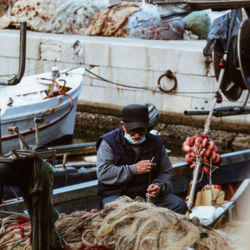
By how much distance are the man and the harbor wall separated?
357 inches

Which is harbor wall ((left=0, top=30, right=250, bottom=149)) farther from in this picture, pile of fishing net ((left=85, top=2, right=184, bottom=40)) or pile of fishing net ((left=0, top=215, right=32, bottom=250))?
pile of fishing net ((left=0, top=215, right=32, bottom=250))

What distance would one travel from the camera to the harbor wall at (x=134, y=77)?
14594 millimetres

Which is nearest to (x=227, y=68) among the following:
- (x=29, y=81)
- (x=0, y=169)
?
(x=29, y=81)

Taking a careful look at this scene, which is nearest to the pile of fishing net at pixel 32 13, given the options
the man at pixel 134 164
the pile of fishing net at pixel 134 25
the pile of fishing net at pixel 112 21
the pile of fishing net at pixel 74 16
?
the pile of fishing net at pixel 74 16

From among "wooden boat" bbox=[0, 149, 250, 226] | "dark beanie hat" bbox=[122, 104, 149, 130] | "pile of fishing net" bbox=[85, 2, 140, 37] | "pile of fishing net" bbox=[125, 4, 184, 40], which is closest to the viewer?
"dark beanie hat" bbox=[122, 104, 149, 130]

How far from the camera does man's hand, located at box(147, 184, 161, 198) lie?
198 inches

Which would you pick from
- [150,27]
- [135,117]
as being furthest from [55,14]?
[135,117]

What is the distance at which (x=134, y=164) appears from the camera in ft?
16.8

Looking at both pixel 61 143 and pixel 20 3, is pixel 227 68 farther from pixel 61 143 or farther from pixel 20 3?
pixel 20 3

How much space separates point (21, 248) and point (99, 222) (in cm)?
58

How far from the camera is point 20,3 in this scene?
69.3 feet

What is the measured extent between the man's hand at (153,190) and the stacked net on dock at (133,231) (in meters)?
0.66

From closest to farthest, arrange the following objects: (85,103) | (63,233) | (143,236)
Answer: (143,236) → (63,233) → (85,103)

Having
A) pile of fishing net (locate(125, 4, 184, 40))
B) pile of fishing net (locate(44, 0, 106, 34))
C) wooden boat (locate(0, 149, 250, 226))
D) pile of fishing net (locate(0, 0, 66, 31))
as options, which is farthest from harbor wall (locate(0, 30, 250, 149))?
wooden boat (locate(0, 149, 250, 226))
